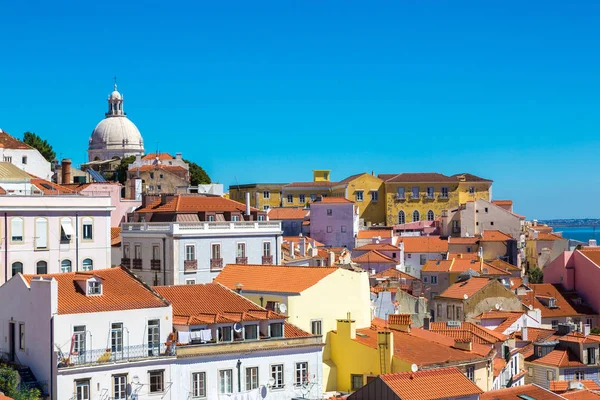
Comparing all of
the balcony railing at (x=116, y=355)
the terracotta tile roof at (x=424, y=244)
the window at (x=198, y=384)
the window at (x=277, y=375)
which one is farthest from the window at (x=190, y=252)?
the terracotta tile roof at (x=424, y=244)

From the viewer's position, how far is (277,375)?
124ft

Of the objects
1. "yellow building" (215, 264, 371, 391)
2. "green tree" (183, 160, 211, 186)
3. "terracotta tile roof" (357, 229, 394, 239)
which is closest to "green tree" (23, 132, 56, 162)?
"green tree" (183, 160, 211, 186)

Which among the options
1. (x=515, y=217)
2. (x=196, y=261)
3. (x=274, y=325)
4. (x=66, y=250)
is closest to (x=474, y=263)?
(x=515, y=217)

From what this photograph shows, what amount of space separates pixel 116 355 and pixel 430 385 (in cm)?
1022

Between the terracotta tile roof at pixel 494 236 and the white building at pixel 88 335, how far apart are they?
6380 cm

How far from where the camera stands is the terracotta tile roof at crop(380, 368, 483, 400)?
33906mm

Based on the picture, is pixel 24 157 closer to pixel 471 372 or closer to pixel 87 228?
pixel 87 228

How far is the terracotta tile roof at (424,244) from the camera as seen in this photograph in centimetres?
9594

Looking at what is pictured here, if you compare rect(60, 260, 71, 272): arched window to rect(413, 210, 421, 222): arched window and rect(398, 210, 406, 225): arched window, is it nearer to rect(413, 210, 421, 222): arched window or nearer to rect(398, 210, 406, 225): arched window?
rect(398, 210, 406, 225): arched window

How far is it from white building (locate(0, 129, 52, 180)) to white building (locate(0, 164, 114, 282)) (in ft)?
93.4

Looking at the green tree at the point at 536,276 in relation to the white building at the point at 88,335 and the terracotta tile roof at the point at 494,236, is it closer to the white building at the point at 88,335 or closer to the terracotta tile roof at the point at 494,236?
the terracotta tile roof at the point at 494,236

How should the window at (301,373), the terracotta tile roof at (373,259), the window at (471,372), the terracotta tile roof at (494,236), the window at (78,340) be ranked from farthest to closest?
the terracotta tile roof at (494,236)
the terracotta tile roof at (373,259)
the window at (471,372)
the window at (301,373)
the window at (78,340)

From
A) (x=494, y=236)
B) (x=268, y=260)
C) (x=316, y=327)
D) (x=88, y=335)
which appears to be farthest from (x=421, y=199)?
(x=88, y=335)

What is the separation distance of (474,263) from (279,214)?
2580 centimetres
